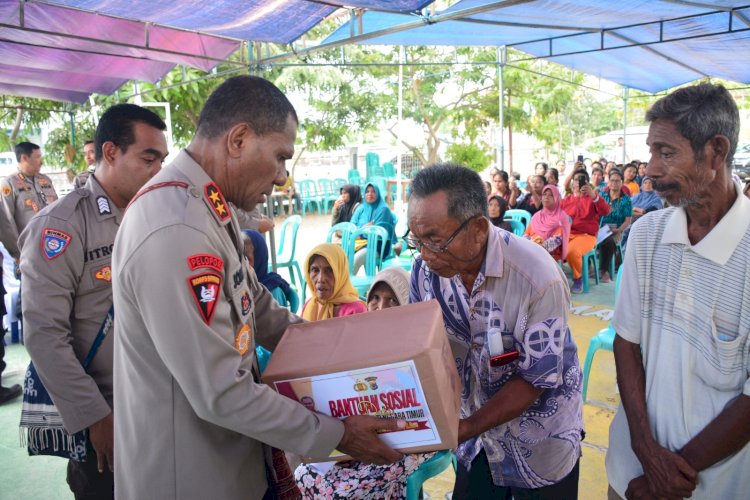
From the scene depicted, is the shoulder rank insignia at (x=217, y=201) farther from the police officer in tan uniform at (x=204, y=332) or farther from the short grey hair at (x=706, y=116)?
the short grey hair at (x=706, y=116)

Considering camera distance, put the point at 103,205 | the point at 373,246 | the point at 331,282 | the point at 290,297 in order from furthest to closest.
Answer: the point at 373,246 < the point at 290,297 < the point at 331,282 < the point at 103,205

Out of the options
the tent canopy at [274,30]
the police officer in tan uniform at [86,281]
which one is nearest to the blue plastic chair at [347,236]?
the tent canopy at [274,30]

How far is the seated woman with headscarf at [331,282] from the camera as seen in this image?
323 centimetres

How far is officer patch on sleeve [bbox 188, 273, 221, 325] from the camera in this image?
1080mm

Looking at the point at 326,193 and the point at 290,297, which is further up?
the point at 290,297

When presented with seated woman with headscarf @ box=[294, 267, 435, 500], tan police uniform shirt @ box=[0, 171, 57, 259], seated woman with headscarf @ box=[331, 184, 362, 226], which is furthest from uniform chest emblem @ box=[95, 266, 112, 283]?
seated woman with headscarf @ box=[331, 184, 362, 226]

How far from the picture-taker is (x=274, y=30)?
17.6 feet

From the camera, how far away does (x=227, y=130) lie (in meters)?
1.24

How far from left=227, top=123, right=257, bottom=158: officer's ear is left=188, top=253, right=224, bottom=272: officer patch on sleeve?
269 mm

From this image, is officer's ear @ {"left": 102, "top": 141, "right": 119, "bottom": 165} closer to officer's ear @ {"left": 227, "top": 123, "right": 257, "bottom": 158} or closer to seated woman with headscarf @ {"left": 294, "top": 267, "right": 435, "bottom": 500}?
officer's ear @ {"left": 227, "top": 123, "right": 257, "bottom": 158}

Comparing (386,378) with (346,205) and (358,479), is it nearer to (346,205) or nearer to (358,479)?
(358,479)

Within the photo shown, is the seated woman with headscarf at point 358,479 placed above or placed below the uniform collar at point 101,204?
below

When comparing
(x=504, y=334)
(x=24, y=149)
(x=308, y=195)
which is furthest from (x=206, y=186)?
(x=308, y=195)

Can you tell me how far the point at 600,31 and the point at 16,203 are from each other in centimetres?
773
